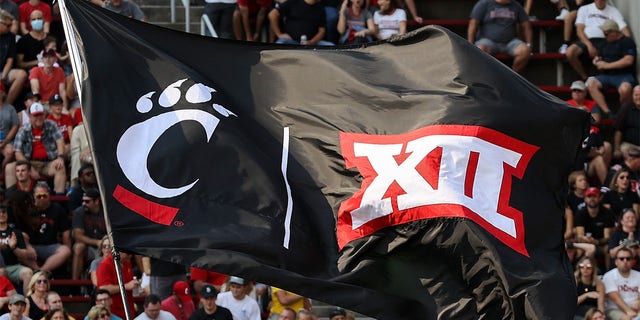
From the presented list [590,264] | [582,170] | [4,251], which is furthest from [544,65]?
[4,251]

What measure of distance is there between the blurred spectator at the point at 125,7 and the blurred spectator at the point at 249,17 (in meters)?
1.30

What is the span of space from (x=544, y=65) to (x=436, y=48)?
12153 millimetres

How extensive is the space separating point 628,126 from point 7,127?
828 cm

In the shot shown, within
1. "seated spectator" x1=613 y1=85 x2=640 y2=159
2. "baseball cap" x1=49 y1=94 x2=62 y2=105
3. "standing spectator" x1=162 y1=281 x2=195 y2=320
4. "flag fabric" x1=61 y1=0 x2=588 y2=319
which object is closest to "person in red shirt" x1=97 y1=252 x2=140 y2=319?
"standing spectator" x1=162 y1=281 x2=195 y2=320

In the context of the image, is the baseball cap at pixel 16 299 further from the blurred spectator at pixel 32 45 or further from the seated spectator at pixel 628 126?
the seated spectator at pixel 628 126

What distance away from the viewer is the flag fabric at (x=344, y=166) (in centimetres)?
961

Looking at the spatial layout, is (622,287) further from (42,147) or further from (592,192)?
(42,147)

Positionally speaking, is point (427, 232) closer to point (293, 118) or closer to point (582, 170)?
point (293, 118)

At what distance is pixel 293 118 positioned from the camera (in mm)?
10375

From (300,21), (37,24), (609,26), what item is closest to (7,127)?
(37,24)

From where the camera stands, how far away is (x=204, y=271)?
57.0 ft

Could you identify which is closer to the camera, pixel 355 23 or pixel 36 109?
pixel 36 109

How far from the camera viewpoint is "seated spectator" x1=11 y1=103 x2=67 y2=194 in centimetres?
1889

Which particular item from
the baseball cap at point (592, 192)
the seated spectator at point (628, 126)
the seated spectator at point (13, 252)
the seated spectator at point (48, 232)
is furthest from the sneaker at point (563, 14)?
the seated spectator at point (13, 252)
